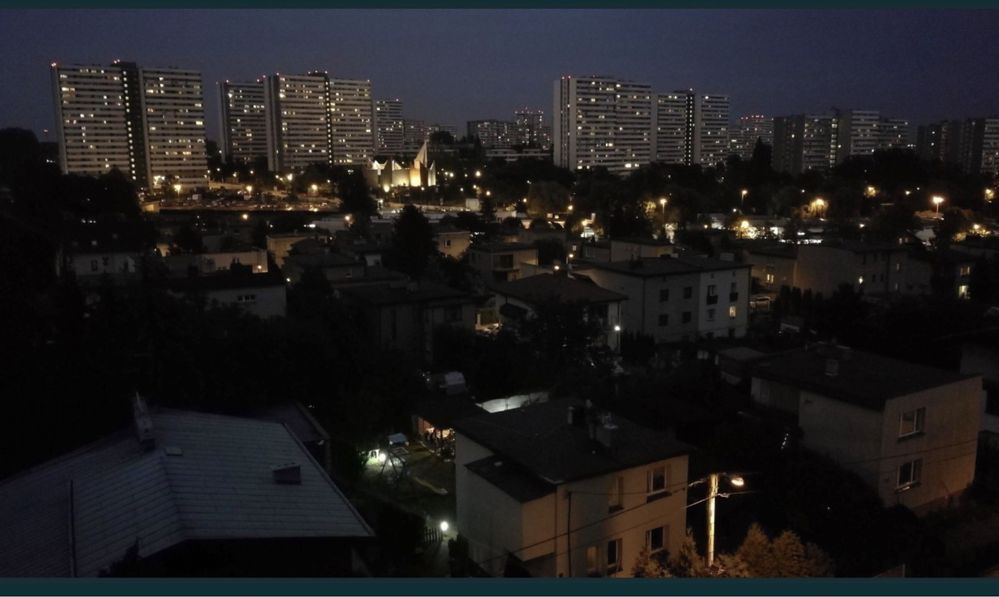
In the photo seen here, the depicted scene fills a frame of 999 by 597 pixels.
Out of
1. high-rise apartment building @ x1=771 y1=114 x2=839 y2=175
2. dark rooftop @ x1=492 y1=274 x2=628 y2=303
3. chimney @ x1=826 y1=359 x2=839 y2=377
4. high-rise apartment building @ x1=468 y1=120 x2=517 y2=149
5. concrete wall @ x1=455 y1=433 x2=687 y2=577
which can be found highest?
high-rise apartment building @ x1=468 y1=120 x2=517 y2=149

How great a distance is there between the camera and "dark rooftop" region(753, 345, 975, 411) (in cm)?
447

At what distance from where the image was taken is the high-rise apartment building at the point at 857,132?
3678 cm

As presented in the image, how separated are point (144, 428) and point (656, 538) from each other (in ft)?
8.10

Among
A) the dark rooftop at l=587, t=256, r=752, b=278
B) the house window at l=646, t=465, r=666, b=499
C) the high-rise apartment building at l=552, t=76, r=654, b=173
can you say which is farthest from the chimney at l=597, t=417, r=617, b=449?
the high-rise apartment building at l=552, t=76, r=654, b=173

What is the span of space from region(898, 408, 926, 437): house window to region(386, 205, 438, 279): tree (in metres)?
8.56

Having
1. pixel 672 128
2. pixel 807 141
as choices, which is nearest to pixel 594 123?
pixel 672 128

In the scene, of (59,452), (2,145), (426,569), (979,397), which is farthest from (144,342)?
(2,145)

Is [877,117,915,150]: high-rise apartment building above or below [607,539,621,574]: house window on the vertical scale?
above

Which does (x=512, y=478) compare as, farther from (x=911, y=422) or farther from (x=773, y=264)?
(x=773, y=264)

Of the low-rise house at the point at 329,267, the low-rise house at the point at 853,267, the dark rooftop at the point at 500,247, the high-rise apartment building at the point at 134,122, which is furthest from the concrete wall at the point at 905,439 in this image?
the high-rise apartment building at the point at 134,122

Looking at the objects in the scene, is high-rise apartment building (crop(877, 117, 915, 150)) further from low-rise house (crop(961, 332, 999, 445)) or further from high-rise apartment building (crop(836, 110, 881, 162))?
low-rise house (crop(961, 332, 999, 445))

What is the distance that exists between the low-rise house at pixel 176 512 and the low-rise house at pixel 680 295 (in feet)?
22.1

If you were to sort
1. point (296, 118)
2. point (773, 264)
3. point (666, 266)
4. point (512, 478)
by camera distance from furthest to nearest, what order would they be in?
point (296, 118), point (773, 264), point (666, 266), point (512, 478)

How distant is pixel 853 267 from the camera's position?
11039 mm
